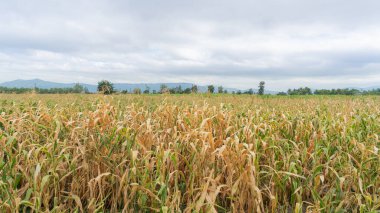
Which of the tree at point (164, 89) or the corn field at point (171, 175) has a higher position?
the tree at point (164, 89)

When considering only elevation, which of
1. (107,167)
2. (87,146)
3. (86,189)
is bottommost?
(86,189)

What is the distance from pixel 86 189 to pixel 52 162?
566 mm

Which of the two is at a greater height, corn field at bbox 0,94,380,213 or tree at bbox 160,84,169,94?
tree at bbox 160,84,169,94

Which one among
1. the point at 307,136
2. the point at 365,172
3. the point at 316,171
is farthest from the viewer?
the point at 307,136

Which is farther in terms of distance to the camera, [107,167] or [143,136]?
[143,136]

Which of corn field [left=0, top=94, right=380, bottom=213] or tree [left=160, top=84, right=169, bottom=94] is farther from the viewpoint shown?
tree [left=160, top=84, right=169, bottom=94]

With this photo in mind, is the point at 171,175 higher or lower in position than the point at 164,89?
lower

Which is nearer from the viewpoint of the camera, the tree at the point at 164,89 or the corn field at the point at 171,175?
the corn field at the point at 171,175

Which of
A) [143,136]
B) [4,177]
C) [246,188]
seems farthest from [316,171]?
[4,177]

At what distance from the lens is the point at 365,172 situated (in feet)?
11.6

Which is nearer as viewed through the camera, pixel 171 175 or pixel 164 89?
pixel 171 175

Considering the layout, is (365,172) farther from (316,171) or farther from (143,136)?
(143,136)

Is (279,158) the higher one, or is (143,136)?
(143,136)

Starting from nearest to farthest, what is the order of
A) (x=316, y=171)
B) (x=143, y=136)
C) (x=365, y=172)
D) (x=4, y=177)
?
1. (x=4, y=177)
2. (x=316, y=171)
3. (x=365, y=172)
4. (x=143, y=136)
